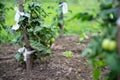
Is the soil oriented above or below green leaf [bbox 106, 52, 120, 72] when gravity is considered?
below

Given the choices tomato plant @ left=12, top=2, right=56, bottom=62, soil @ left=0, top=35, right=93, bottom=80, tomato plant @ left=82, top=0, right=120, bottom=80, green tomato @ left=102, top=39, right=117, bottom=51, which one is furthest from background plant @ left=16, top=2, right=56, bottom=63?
green tomato @ left=102, top=39, right=117, bottom=51

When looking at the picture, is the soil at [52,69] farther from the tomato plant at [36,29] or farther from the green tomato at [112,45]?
the green tomato at [112,45]

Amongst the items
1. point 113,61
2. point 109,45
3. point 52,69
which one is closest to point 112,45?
point 109,45

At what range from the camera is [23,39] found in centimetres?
356

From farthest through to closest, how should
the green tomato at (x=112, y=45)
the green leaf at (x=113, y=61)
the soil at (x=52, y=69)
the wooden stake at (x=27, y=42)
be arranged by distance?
the soil at (x=52, y=69), the wooden stake at (x=27, y=42), the green tomato at (x=112, y=45), the green leaf at (x=113, y=61)

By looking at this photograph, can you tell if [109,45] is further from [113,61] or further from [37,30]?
[37,30]

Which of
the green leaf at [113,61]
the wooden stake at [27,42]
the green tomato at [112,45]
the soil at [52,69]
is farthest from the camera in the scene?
the soil at [52,69]

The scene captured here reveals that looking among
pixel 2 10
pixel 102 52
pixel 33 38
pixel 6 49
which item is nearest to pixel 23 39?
pixel 33 38

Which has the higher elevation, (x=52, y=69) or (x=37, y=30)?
(x=37, y=30)

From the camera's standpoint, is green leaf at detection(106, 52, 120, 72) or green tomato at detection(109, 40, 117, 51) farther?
green tomato at detection(109, 40, 117, 51)

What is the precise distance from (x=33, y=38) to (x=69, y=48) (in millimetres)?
1047

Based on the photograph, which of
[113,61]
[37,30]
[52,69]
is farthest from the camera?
[52,69]

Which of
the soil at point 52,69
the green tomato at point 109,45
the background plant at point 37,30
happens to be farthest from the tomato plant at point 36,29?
the green tomato at point 109,45

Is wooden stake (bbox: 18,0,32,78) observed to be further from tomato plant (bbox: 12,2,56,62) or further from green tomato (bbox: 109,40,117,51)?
green tomato (bbox: 109,40,117,51)
